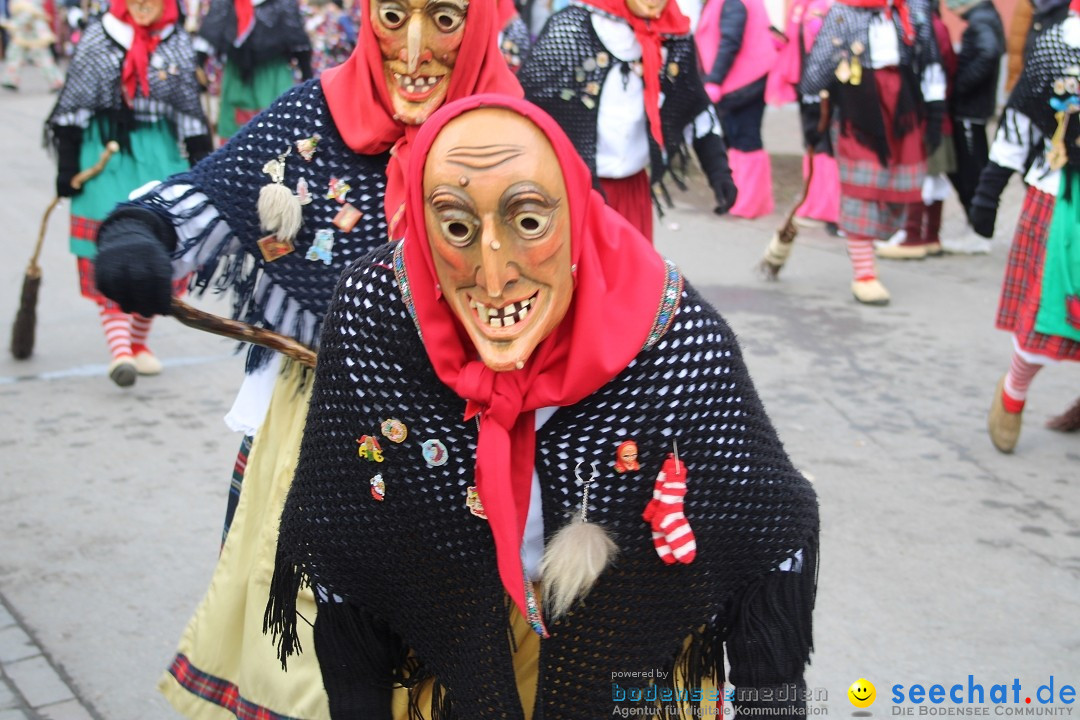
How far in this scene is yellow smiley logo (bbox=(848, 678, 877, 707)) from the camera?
3.39 m

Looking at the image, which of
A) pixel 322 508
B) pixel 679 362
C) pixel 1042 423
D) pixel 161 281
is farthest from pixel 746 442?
pixel 1042 423

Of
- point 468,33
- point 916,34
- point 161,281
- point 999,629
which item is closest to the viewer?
point 161,281

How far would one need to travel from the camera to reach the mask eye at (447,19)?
8.87ft

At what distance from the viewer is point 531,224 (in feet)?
5.98

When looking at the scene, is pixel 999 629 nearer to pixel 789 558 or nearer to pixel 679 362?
pixel 789 558

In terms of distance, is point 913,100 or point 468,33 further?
point 913,100

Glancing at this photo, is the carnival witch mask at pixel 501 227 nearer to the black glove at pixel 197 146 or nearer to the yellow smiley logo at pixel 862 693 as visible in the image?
the yellow smiley logo at pixel 862 693

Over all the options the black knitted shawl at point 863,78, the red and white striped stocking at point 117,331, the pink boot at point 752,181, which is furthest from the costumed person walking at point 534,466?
the pink boot at point 752,181

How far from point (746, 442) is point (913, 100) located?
18.5ft

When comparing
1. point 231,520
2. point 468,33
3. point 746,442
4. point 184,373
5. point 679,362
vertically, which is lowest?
point 184,373

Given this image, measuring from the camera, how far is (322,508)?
2.07 metres

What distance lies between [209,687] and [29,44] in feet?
60.0

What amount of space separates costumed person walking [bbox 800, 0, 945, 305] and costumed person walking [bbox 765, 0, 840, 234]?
10.2 inches

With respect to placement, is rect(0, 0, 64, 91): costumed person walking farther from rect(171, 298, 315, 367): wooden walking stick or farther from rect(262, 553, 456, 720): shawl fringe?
rect(262, 553, 456, 720): shawl fringe
